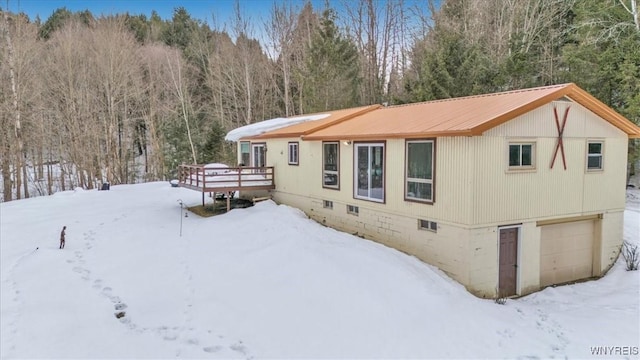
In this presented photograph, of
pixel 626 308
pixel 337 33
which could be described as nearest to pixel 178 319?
pixel 626 308

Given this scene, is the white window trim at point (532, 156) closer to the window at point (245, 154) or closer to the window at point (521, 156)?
the window at point (521, 156)

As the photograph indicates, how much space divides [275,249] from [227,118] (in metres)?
21.4

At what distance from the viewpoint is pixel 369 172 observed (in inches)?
437

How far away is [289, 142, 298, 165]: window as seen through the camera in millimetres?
14371

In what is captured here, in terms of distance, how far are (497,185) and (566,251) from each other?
324cm

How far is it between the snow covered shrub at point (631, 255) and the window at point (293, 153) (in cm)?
999

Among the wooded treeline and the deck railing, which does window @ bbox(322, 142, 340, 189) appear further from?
the wooded treeline

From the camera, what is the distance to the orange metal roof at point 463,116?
27.8 feet

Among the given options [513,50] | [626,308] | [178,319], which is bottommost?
[626,308]

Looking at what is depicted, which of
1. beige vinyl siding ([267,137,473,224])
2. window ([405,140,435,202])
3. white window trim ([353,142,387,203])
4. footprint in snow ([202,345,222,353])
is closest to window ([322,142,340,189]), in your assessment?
beige vinyl siding ([267,137,473,224])

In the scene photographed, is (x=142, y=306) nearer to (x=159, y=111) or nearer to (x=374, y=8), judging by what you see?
(x=159, y=111)

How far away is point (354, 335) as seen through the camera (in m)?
6.26

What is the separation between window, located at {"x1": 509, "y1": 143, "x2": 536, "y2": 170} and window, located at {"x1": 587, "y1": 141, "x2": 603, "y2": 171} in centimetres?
215

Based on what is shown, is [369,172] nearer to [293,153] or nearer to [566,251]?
[293,153]
